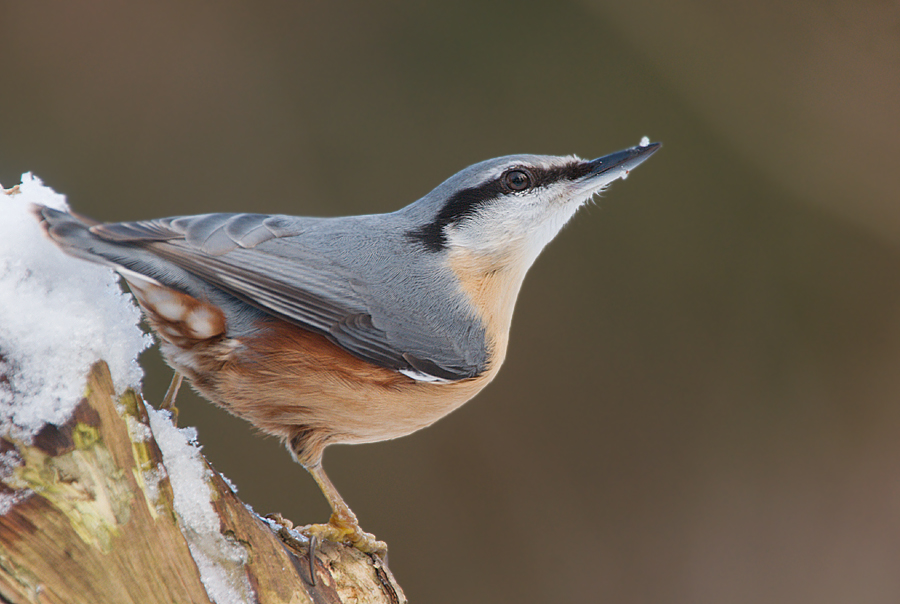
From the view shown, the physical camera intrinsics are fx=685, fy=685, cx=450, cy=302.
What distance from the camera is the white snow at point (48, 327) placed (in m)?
1.24

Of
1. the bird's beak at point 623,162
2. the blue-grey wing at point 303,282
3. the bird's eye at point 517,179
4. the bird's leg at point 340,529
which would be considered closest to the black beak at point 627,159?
the bird's beak at point 623,162

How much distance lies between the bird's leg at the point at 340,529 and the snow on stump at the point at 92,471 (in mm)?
378

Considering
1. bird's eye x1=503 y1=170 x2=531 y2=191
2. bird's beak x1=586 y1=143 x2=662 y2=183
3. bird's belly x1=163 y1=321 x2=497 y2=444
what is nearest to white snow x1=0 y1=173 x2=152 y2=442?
bird's belly x1=163 y1=321 x2=497 y2=444

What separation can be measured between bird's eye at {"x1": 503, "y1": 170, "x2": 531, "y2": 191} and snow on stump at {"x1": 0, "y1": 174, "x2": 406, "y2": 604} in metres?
1.23

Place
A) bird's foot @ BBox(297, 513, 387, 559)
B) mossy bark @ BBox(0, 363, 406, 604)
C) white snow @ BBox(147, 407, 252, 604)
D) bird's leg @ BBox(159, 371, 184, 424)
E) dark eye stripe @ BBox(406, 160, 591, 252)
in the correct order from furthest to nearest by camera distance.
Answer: dark eye stripe @ BBox(406, 160, 591, 252) < bird's leg @ BBox(159, 371, 184, 424) < bird's foot @ BBox(297, 513, 387, 559) < white snow @ BBox(147, 407, 252, 604) < mossy bark @ BBox(0, 363, 406, 604)

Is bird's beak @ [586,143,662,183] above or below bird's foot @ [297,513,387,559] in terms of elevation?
above

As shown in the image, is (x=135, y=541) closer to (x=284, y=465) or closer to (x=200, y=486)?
(x=200, y=486)

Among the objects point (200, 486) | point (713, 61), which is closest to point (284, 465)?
point (200, 486)

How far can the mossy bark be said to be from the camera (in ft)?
3.86

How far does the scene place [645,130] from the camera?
4035 millimetres

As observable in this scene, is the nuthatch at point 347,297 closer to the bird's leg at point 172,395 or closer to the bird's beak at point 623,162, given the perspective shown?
the bird's beak at point 623,162

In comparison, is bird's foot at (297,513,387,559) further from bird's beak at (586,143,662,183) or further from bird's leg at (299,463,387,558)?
bird's beak at (586,143,662,183)

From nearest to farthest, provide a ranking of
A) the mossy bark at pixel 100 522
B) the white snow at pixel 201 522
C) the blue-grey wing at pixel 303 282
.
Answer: the mossy bark at pixel 100 522, the white snow at pixel 201 522, the blue-grey wing at pixel 303 282

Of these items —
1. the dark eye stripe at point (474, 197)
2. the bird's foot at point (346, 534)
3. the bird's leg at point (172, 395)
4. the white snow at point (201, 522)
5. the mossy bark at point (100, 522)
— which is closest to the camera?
the mossy bark at point (100, 522)
